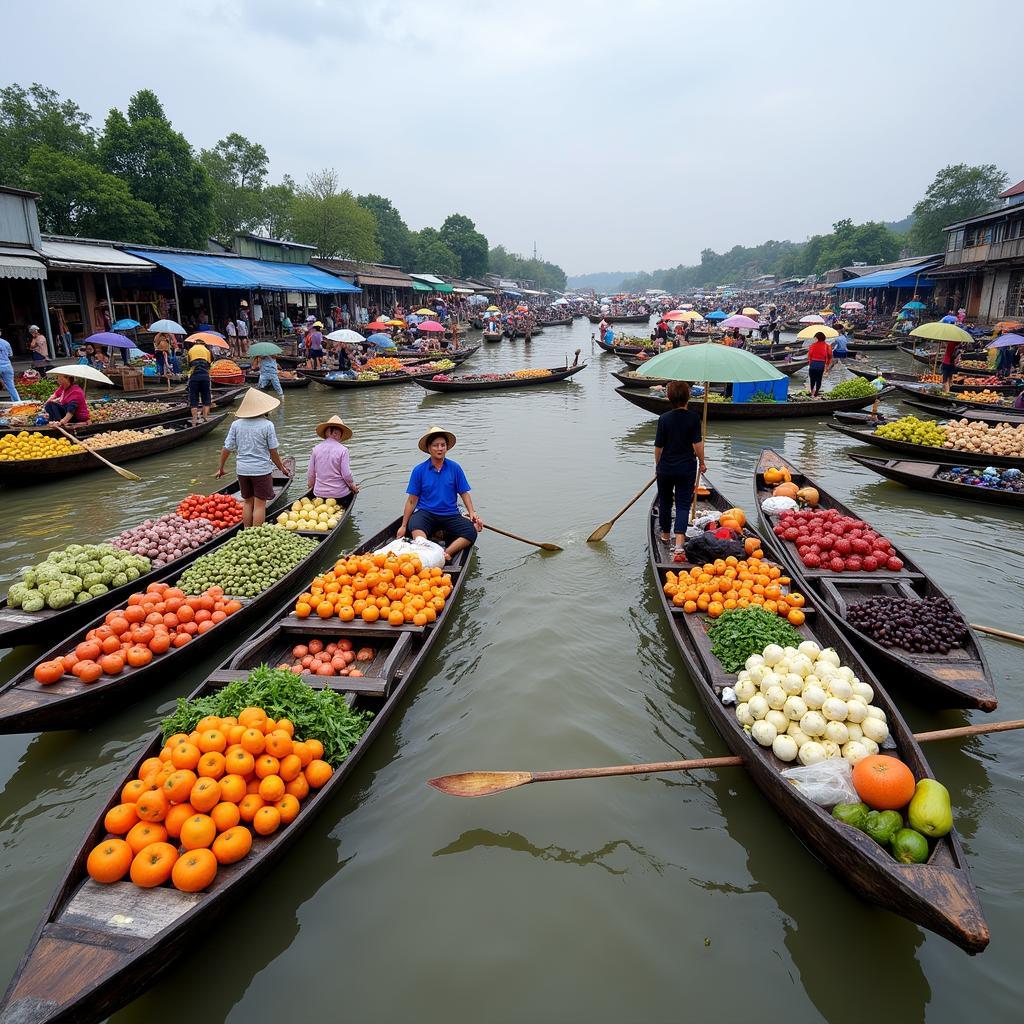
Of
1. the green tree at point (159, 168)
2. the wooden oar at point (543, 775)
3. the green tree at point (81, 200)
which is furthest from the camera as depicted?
the green tree at point (159, 168)

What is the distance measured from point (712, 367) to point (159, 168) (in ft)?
103

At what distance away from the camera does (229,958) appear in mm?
3152

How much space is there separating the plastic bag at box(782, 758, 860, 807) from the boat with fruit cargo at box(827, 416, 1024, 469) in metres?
A: 8.77

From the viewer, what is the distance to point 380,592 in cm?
539

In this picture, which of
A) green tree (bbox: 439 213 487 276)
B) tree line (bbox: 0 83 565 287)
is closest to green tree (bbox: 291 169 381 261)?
tree line (bbox: 0 83 565 287)

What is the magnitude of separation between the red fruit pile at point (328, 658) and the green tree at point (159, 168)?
97.4 ft

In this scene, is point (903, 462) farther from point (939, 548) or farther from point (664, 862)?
point (664, 862)

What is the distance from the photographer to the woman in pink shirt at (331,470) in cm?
774

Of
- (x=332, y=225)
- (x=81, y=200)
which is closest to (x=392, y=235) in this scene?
(x=332, y=225)

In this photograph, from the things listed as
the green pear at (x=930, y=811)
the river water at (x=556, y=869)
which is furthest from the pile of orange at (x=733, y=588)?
the green pear at (x=930, y=811)

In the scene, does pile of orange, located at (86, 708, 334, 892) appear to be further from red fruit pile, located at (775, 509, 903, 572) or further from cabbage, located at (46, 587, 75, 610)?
red fruit pile, located at (775, 509, 903, 572)

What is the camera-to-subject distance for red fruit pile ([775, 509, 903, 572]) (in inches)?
237

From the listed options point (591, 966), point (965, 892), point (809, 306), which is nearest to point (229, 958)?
point (591, 966)

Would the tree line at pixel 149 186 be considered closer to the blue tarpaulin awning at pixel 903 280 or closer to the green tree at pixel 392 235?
the green tree at pixel 392 235
